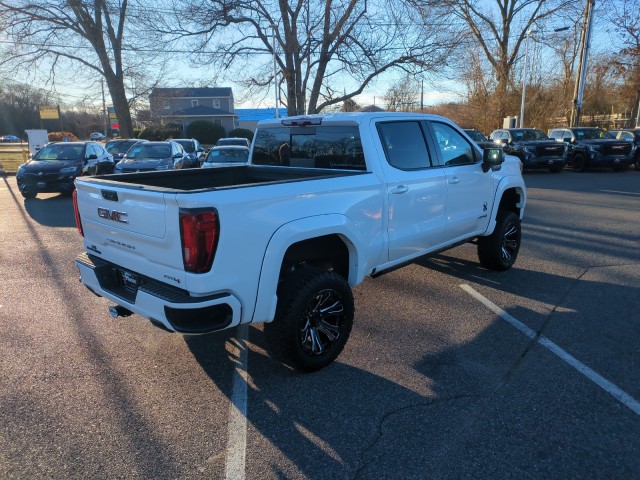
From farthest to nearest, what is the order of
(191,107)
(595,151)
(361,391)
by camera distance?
1. (191,107)
2. (595,151)
3. (361,391)

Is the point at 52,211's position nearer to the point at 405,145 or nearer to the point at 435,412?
the point at 405,145

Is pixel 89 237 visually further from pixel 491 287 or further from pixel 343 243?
pixel 491 287

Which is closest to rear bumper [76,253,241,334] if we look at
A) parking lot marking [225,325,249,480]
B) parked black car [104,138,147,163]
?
parking lot marking [225,325,249,480]

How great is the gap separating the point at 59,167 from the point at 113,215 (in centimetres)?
1176

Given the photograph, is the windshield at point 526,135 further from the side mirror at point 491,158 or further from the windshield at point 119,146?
the windshield at point 119,146

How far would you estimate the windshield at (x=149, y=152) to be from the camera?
14609mm

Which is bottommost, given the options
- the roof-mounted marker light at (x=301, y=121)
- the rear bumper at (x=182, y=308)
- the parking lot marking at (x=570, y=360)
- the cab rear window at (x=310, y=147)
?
the parking lot marking at (x=570, y=360)

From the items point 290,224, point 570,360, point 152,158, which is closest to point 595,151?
point 152,158

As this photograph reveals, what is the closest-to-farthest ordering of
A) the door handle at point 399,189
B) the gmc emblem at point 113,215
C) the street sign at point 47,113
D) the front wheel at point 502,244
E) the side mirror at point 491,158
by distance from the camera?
the gmc emblem at point 113,215 → the door handle at point 399,189 → the side mirror at point 491,158 → the front wheel at point 502,244 → the street sign at point 47,113

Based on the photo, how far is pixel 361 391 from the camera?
3.35 meters

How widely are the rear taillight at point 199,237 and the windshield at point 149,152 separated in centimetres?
1269

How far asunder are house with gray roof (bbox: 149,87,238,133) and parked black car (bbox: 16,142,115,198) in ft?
55.4

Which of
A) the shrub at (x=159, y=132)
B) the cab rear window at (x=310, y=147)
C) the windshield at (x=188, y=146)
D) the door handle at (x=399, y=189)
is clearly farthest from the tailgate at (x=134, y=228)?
the shrub at (x=159, y=132)

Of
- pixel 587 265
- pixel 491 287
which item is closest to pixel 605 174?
pixel 587 265
